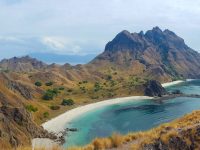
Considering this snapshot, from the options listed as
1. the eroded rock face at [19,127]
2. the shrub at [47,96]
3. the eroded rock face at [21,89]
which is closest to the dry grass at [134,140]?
the eroded rock face at [19,127]

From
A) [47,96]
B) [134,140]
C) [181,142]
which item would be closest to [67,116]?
[47,96]

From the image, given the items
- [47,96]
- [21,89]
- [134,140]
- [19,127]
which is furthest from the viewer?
[47,96]

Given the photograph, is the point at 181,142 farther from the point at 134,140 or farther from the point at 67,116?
the point at 67,116

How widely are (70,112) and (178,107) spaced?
54.2m

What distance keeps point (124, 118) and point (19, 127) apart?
184 feet

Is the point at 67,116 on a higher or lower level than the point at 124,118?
higher

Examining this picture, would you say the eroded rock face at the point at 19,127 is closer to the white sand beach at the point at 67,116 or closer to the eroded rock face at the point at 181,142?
the white sand beach at the point at 67,116

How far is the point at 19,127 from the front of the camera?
10325 centimetres

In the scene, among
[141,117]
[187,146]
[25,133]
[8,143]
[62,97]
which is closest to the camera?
[187,146]

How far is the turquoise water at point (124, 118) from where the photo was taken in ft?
379

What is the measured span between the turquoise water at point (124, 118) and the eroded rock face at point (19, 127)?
362 inches

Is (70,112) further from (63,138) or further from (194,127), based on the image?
(194,127)

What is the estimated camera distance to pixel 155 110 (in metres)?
169

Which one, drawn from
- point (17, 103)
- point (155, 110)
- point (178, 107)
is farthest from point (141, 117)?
point (17, 103)
